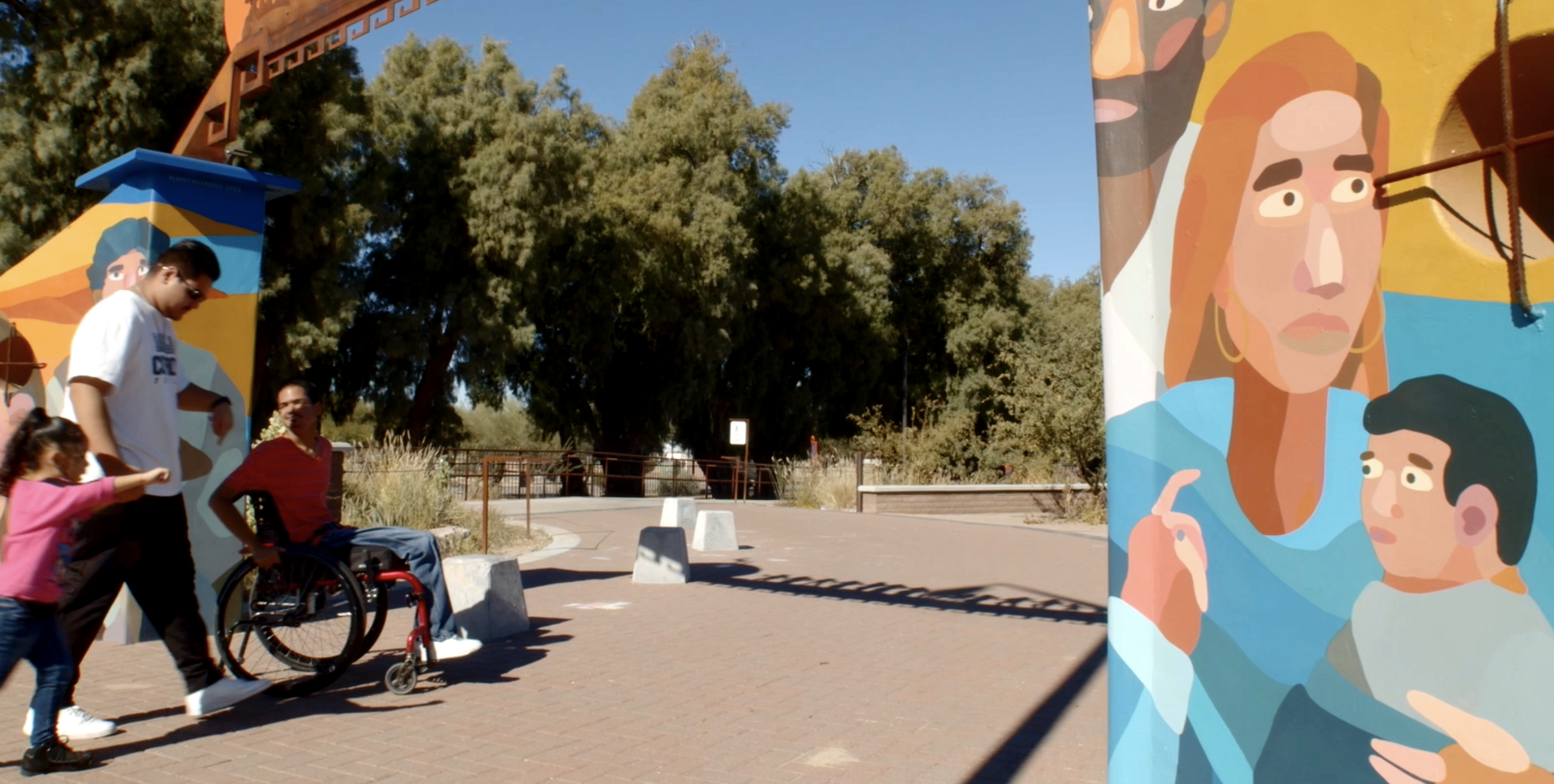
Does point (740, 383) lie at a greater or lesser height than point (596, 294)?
lesser

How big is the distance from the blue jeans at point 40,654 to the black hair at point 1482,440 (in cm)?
418

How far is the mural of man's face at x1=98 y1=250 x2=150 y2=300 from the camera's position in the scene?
6176mm

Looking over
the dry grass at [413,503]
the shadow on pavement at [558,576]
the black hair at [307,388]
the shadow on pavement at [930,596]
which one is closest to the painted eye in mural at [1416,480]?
the black hair at [307,388]

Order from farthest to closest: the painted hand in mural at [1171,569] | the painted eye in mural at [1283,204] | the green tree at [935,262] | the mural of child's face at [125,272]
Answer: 1. the green tree at [935,262]
2. the mural of child's face at [125,272]
3. the painted hand in mural at [1171,569]
4. the painted eye in mural at [1283,204]

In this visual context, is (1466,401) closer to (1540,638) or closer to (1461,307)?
(1461,307)

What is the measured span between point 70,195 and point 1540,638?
23989mm

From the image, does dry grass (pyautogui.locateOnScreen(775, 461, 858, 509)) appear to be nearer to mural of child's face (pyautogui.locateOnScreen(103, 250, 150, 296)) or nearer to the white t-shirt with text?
mural of child's face (pyautogui.locateOnScreen(103, 250, 150, 296))

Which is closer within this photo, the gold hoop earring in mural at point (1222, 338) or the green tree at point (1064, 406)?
the gold hoop earring in mural at point (1222, 338)

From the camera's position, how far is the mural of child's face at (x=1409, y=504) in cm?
223

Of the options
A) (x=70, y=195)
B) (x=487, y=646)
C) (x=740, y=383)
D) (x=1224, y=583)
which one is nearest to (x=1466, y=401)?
(x=1224, y=583)

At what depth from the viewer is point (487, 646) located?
6.50 m

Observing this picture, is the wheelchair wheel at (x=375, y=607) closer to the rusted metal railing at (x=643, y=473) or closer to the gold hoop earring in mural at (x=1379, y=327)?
the gold hoop earring in mural at (x=1379, y=327)

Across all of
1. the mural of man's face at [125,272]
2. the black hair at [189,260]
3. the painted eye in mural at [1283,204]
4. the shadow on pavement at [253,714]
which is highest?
the mural of man's face at [125,272]

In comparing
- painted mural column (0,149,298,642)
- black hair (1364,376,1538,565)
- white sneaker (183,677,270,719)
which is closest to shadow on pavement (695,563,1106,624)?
painted mural column (0,149,298,642)
